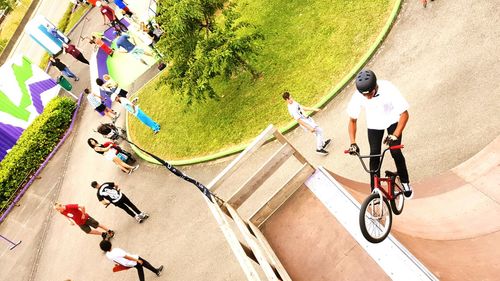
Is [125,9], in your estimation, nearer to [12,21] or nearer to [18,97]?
[18,97]

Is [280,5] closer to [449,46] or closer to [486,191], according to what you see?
[449,46]

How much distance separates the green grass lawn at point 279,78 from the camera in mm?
12906

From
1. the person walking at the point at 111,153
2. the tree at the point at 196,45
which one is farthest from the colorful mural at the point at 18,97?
the tree at the point at 196,45

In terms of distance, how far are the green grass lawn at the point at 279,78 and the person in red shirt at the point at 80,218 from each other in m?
3.28

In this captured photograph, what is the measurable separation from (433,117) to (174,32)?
7980 mm

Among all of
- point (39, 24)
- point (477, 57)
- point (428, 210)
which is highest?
point (39, 24)

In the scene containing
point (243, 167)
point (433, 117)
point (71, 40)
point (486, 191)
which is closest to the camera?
point (486, 191)

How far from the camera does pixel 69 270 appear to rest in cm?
1305

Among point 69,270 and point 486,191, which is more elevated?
point 69,270

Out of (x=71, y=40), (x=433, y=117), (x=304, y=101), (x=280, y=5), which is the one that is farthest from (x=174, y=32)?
(x=71, y=40)

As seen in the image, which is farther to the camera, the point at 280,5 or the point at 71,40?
the point at 71,40

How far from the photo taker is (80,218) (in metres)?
11.9

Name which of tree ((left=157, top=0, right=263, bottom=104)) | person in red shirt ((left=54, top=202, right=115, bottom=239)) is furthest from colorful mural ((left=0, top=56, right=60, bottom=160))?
tree ((left=157, top=0, right=263, bottom=104))

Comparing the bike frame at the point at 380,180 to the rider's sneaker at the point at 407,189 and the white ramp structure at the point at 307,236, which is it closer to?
the rider's sneaker at the point at 407,189
